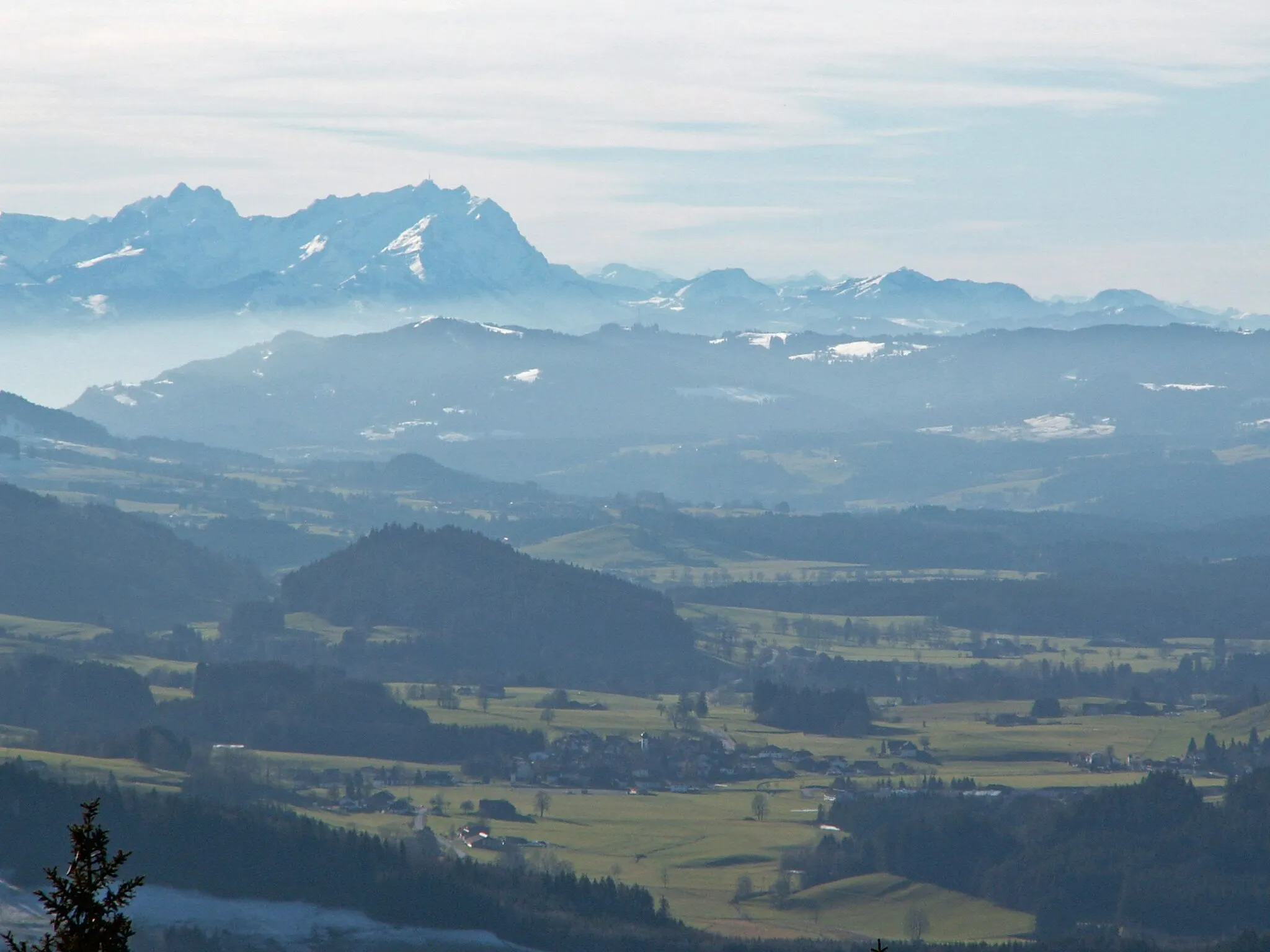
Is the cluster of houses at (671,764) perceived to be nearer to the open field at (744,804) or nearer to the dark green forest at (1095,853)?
the open field at (744,804)

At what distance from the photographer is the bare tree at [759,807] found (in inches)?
5340

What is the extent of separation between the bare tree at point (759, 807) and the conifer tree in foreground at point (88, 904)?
111 metres

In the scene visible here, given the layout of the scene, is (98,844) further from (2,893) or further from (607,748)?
(607,748)

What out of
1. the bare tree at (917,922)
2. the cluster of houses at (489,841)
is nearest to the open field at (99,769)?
the cluster of houses at (489,841)

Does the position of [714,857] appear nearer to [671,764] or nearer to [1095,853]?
[1095,853]

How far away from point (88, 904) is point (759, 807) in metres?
114

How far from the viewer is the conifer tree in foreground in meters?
25.1

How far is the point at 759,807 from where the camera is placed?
137375 millimetres

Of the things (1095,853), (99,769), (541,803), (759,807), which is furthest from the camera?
(541,803)

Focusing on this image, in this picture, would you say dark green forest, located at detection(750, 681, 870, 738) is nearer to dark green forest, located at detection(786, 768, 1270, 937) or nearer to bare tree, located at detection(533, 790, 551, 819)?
bare tree, located at detection(533, 790, 551, 819)

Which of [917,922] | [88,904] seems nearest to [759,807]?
[917,922]

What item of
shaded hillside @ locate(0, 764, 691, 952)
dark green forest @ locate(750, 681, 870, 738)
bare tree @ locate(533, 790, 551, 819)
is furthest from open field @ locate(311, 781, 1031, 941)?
dark green forest @ locate(750, 681, 870, 738)

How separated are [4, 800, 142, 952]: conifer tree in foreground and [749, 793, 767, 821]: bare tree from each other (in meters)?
111


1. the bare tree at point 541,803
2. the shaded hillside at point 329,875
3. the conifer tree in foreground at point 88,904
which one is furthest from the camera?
the bare tree at point 541,803
